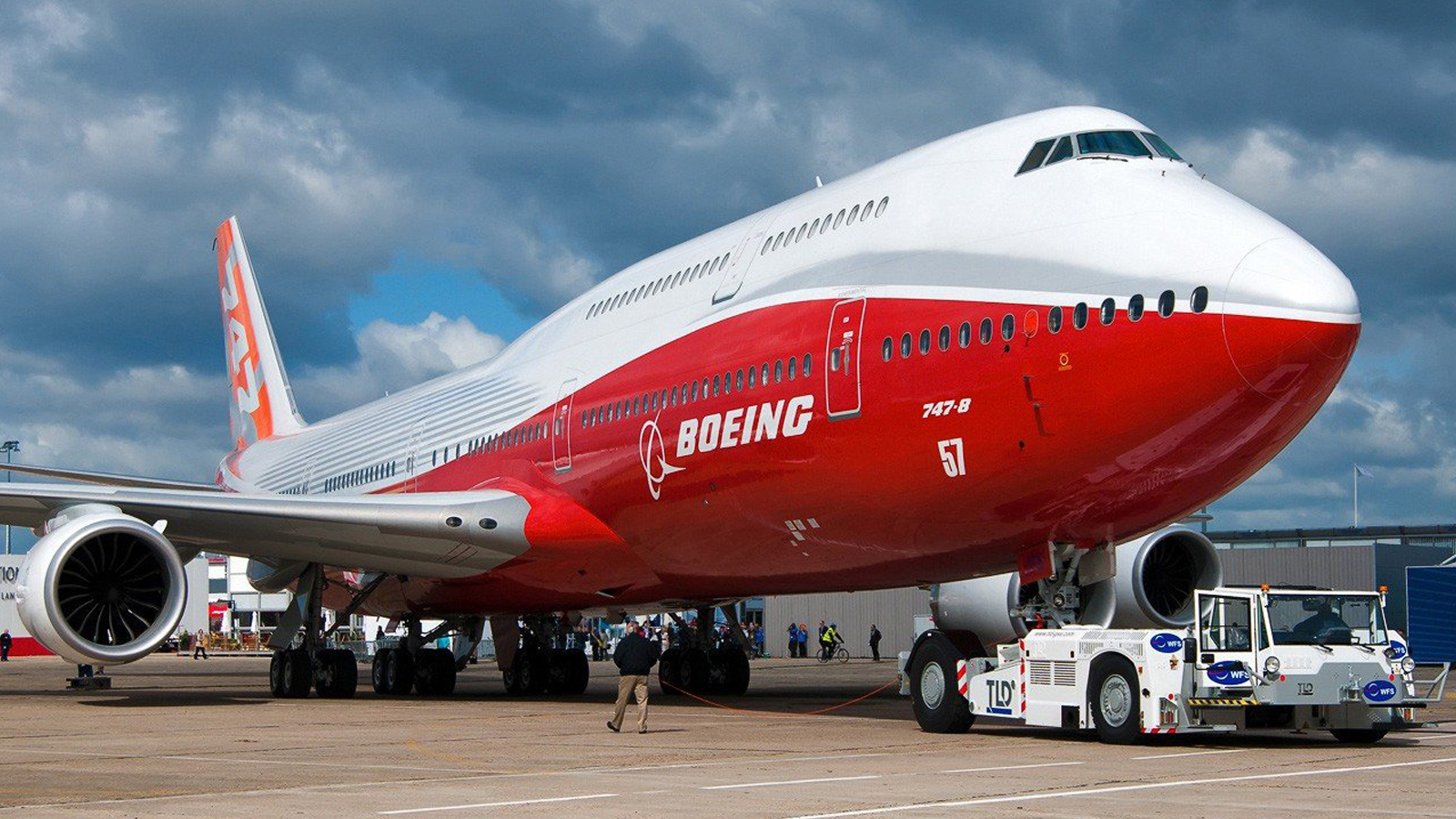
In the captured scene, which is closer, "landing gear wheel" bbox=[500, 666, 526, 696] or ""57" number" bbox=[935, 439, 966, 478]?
""57" number" bbox=[935, 439, 966, 478]

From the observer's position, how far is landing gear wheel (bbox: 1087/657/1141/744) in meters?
12.9

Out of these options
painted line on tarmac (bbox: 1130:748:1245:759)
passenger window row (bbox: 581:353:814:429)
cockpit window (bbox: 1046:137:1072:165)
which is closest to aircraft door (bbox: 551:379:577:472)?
passenger window row (bbox: 581:353:814:429)

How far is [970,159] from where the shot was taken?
47.6 feet

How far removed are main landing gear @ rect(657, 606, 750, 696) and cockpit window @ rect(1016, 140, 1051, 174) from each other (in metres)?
10.7

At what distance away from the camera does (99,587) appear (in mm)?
19203

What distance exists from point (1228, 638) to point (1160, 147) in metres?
4.26

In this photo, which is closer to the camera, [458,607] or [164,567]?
[164,567]

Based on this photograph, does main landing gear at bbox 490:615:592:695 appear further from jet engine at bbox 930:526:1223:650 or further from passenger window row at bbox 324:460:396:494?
jet engine at bbox 930:526:1223:650

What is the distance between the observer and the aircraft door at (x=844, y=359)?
14352mm

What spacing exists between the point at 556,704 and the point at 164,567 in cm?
537

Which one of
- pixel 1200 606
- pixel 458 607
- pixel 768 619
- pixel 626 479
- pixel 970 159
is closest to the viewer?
pixel 1200 606

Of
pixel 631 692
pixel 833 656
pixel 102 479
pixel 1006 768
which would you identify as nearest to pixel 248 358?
pixel 102 479

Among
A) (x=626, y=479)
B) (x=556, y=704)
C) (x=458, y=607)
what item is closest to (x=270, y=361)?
(x=458, y=607)

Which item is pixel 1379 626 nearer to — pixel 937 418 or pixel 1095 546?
pixel 1095 546
